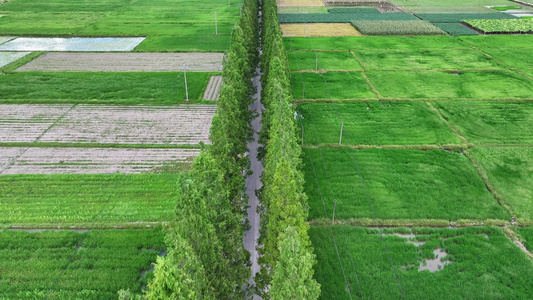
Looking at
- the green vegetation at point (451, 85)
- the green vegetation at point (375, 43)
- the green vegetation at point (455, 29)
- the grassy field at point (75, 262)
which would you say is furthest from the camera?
the green vegetation at point (455, 29)

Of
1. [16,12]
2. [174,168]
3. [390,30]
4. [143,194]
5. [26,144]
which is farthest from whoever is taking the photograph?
[16,12]

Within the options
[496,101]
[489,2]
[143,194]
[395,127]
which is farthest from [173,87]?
[489,2]

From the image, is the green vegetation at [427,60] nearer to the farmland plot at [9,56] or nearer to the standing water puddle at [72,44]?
the standing water puddle at [72,44]

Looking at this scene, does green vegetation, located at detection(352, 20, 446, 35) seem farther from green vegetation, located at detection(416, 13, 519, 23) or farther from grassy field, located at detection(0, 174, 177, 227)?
grassy field, located at detection(0, 174, 177, 227)

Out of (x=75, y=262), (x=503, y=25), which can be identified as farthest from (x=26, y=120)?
(x=503, y=25)

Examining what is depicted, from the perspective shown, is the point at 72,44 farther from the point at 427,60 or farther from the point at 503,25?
the point at 503,25

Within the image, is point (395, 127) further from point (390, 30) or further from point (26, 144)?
point (390, 30)

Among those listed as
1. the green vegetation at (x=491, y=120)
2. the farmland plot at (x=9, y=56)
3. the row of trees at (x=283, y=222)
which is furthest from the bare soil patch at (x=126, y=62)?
the green vegetation at (x=491, y=120)
